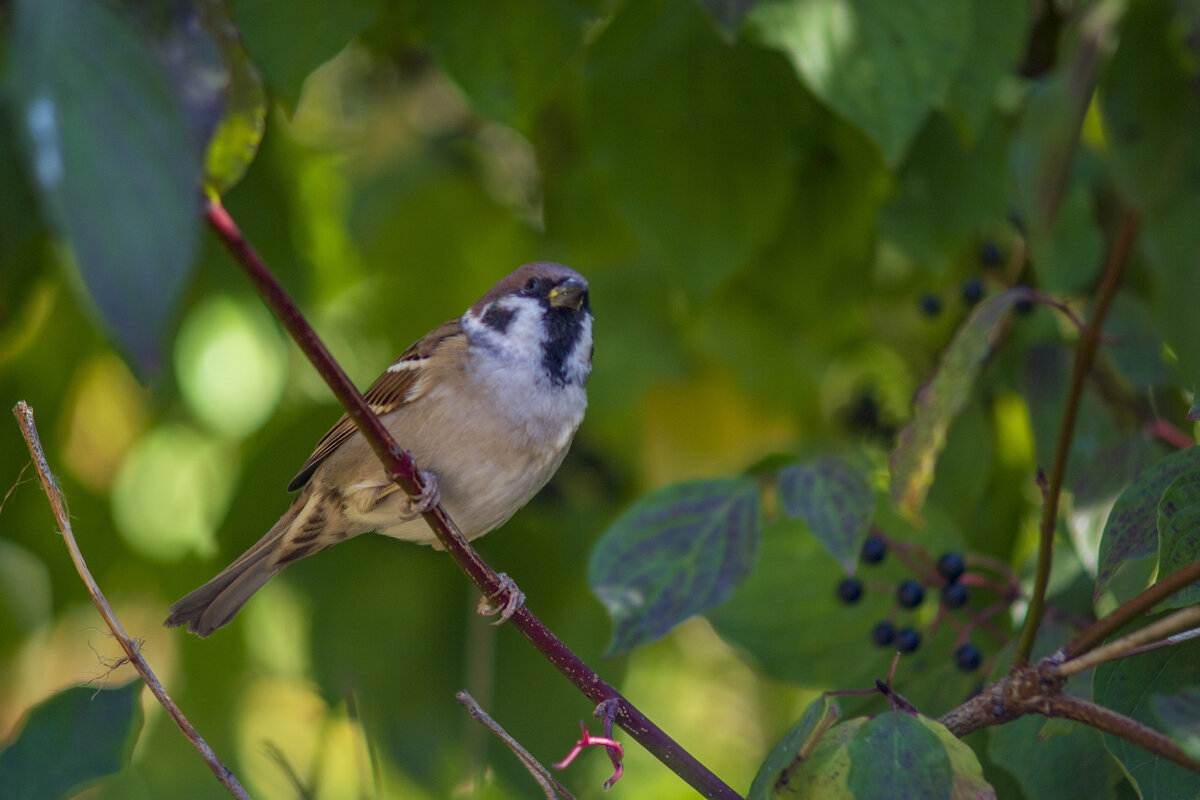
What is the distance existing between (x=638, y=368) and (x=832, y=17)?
128 centimetres

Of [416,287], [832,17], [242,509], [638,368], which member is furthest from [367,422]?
[416,287]

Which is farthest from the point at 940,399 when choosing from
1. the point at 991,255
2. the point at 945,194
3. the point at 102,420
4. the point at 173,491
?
the point at 102,420

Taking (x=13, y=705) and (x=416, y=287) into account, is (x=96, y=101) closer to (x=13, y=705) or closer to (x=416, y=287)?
(x=416, y=287)

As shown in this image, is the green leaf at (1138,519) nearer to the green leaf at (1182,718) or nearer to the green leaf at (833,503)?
the green leaf at (1182,718)

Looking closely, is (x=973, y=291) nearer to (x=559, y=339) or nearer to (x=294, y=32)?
(x=559, y=339)

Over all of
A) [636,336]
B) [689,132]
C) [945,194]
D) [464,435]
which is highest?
[689,132]

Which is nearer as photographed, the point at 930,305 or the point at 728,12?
the point at 728,12

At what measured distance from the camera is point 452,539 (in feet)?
5.09

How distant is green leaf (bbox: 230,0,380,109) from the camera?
81.6 inches

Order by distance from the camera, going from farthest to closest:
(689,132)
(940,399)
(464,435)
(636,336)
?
(636,336), (689,132), (464,435), (940,399)

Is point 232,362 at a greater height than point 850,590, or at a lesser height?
greater

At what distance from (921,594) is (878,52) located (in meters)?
Answer: 1.13

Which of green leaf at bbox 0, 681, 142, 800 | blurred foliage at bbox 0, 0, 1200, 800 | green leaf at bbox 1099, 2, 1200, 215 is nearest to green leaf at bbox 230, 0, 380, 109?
blurred foliage at bbox 0, 0, 1200, 800

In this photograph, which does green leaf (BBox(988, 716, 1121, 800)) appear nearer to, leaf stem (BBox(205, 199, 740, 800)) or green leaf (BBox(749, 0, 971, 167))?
leaf stem (BBox(205, 199, 740, 800))
